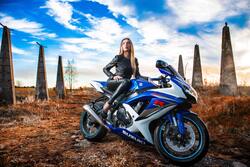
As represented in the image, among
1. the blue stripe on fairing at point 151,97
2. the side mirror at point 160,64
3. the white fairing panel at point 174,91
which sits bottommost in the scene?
the blue stripe on fairing at point 151,97

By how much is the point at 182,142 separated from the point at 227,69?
1193 cm

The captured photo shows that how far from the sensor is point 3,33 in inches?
458

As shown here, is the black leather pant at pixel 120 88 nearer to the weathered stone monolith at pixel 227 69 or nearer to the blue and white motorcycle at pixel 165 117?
the blue and white motorcycle at pixel 165 117

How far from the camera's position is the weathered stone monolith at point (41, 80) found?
49.2 feet

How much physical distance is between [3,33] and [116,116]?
9.41 m

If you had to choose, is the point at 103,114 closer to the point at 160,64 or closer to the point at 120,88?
the point at 120,88

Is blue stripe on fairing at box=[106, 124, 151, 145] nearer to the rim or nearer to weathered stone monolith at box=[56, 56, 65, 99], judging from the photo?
the rim

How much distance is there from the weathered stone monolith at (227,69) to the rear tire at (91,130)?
1090 centimetres

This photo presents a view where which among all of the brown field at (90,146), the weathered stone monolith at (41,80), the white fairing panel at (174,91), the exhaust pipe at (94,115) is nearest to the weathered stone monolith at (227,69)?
the brown field at (90,146)

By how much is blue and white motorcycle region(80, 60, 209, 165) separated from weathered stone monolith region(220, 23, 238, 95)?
1114cm

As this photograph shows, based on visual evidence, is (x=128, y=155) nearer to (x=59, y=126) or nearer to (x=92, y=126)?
(x=92, y=126)

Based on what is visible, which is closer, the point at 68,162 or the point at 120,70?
the point at 68,162

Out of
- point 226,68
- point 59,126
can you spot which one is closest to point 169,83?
point 59,126

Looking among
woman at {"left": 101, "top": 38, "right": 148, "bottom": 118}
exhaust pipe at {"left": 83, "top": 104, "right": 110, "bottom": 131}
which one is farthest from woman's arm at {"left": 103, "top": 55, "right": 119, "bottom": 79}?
exhaust pipe at {"left": 83, "top": 104, "right": 110, "bottom": 131}
